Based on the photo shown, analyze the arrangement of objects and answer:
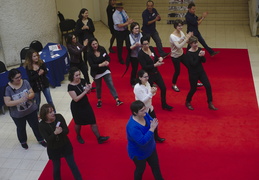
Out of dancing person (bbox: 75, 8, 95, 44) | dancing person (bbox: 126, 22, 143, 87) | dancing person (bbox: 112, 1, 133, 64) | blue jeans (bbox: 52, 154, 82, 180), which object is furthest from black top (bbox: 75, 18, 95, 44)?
blue jeans (bbox: 52, 154, 82, 180)

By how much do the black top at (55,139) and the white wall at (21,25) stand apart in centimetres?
537

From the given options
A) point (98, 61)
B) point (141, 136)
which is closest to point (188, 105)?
point (98, 61)

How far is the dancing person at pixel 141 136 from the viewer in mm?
4008

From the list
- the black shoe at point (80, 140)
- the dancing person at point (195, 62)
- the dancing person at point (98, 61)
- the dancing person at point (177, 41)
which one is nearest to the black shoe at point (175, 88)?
the dancing person at point (177, 41)

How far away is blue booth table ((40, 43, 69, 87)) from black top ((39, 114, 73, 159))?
3.46 meters

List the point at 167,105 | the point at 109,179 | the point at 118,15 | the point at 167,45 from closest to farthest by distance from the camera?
the point at 109,179 < the point at 167,105 < the point at 118,15 < the point at 167,45

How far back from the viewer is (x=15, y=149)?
5.83 meters

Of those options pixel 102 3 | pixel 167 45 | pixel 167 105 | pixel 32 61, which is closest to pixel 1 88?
pixel 32 61

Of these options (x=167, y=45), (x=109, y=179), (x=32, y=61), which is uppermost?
(x=32, y=61)

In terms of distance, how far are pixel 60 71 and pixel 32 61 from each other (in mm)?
1942

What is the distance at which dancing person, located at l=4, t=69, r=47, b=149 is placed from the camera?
17.0 ft

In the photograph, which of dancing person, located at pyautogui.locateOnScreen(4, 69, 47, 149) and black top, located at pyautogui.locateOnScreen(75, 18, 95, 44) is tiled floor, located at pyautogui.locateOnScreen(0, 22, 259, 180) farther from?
black top, located at pyautogui.locateOnScreen(75, 18, 95, 44)

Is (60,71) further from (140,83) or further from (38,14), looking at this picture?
(140,83)

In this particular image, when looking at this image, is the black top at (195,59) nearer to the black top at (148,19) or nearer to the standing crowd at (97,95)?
the standing crowd at (97,95)
